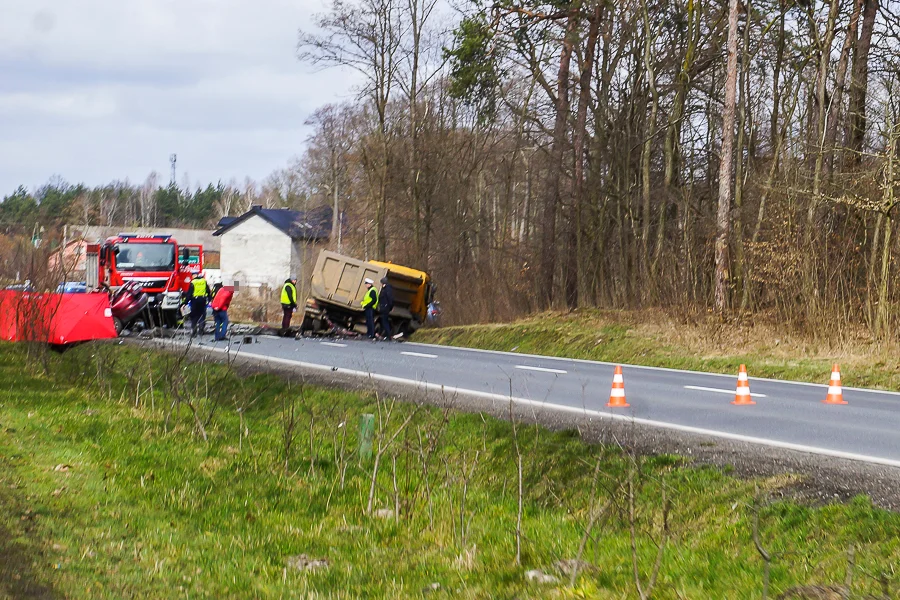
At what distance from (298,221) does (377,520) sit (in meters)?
77.1

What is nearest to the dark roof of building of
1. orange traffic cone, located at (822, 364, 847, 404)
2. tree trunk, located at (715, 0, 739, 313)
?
tree trunk, located at (715, 0, 739, 313)

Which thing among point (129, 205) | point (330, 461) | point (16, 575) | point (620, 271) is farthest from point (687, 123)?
point (129, 205)

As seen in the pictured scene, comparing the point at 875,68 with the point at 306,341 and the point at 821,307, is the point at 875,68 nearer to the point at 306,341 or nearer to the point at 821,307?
the point at 821,307

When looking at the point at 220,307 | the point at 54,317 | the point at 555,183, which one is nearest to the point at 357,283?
Result: the point at 220,307

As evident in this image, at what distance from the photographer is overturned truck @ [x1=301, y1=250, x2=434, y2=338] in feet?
98.8

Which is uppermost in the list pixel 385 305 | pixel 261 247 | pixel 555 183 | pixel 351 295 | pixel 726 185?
pixel 555 183

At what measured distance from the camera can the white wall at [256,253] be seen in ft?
295

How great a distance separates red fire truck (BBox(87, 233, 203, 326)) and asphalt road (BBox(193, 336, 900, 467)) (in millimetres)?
9204

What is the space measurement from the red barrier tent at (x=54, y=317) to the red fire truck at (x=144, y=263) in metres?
7.46

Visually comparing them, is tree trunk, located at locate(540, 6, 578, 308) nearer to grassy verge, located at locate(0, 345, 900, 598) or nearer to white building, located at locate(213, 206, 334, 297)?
grassy verge, located at locate(0, 345, 900, 598)

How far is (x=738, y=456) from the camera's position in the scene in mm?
10109

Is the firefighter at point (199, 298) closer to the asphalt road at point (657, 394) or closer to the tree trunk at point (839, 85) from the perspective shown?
the asphalt road at point (657, 394)

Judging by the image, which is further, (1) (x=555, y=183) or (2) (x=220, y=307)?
(1) (x=555, y=183)

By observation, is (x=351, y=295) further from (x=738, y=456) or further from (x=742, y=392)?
(x=738, y=456)
